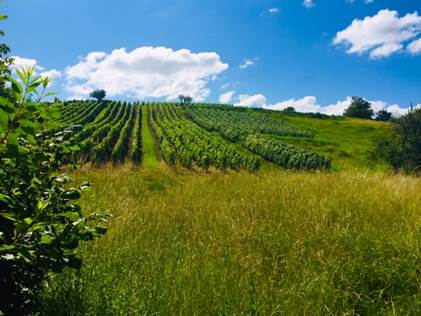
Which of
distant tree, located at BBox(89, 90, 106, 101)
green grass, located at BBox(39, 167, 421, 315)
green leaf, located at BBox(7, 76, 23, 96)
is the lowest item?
green grass, located at BBox(39, 167, 421, 315)

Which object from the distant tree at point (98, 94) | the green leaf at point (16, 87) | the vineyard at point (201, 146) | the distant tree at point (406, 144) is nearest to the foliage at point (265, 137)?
the vineyard at point (201, 146)

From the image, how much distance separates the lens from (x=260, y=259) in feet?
13.4

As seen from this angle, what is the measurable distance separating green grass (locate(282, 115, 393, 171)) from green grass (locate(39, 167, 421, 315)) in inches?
1604

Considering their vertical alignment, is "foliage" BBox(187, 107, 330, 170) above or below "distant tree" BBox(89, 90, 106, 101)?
below

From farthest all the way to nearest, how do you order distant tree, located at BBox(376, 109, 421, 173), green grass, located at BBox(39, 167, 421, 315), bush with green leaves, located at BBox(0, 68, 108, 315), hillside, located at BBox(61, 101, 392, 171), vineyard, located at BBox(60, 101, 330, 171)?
hillside, located at BBox(61, 101, 392, 171)
vineyard, located at BBox(60, 101, 330, 171)
distant tree, located at BBox(376, 109, 421, 173)
green grass, located at BBox(39, 167, 421, 315)
bush with green leaves, located at BBox(0, 68, 108, 315)

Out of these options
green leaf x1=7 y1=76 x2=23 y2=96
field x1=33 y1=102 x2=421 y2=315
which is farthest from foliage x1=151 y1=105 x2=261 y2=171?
green leaf x1=7 y1=76 x2=23 y2=96

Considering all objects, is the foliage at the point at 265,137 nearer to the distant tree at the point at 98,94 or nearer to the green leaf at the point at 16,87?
the green leaf at the point at 16,87

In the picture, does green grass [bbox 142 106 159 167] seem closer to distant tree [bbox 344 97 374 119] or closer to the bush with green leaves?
the bush with green leaves

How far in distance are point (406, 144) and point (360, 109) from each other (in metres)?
101

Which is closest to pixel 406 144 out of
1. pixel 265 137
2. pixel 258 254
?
pixel 265 137

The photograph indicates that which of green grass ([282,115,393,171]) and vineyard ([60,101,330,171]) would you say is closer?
vineyard ([60,101,330,171])

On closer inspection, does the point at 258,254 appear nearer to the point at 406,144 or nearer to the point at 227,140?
the point at 406,144

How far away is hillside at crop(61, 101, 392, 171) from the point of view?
4844 centimetres

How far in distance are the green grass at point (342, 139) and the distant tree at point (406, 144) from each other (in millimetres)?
2323
